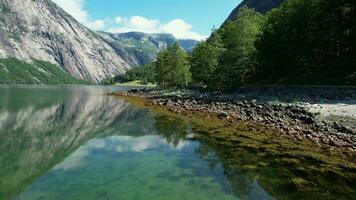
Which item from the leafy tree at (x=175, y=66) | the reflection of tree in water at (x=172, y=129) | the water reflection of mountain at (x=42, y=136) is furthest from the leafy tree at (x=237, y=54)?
the leafy tree at (x=175, y=66)

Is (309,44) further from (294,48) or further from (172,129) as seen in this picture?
(172,129)

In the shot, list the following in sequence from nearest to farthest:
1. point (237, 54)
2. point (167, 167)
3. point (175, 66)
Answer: point (167, 167), point (237, 54), point (175, 66)

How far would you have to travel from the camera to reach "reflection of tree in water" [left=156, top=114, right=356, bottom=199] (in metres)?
20.8

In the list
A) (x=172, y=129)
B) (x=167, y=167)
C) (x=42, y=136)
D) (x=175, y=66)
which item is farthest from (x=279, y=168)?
(x=175, y=66)

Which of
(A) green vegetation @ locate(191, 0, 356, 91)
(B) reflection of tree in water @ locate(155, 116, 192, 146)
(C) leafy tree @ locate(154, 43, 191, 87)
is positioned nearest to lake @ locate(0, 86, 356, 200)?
(B) reflection of tree in water @ locate(155, 116, 192, 146)

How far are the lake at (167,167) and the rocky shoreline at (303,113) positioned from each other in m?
3.33

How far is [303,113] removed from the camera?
45031 millimetres

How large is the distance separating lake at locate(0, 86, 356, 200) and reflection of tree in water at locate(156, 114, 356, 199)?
2.2 inches

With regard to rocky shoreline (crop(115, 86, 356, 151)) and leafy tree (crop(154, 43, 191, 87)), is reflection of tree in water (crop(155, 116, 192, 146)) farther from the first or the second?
leafy tree (crop(154, 43, 191, 87))

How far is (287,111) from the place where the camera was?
1891 inches

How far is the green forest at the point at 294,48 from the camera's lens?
68.1m

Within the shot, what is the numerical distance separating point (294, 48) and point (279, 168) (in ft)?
190

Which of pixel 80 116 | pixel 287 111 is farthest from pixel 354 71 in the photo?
pixel 80 116

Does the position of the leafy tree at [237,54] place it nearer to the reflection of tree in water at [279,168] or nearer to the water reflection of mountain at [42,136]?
the water reflection of mountain at [42,136]
